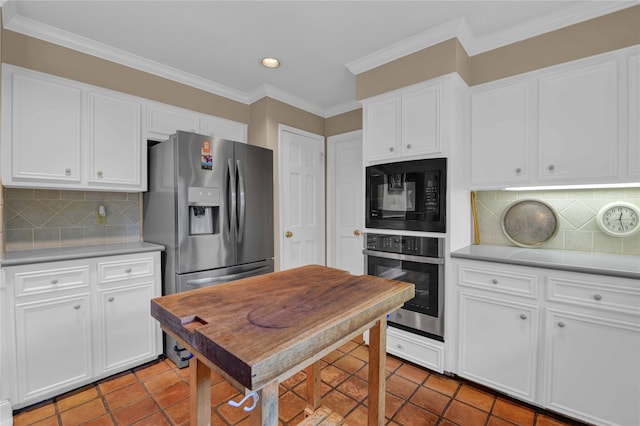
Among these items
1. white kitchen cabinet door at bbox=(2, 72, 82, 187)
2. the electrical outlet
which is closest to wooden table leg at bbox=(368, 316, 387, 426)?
white kitchen cabinet door at bbox=(2, 72, 82, 187)

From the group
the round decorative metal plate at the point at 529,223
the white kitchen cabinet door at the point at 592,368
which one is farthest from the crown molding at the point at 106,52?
the white kitchen cabinet door at the point at 592,368

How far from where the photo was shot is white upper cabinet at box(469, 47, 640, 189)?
1.75m

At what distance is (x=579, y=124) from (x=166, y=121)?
3.28m

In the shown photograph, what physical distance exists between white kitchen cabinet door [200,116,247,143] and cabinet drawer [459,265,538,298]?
2.63 meters

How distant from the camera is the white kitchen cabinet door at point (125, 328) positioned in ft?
6.89

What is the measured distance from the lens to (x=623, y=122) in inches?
68.9

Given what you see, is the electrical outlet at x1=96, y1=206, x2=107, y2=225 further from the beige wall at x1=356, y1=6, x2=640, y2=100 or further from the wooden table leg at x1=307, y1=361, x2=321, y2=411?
the beige wall at x1=356, y1=6, x2=640, y2=100

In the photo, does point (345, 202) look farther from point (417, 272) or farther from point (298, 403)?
point (298, 403)

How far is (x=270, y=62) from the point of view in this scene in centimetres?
257

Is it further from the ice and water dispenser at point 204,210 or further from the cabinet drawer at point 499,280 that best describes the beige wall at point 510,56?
the ice and water dispenser at point 204,210

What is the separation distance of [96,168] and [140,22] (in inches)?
45.1

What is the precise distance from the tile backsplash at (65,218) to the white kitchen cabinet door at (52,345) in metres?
0.65

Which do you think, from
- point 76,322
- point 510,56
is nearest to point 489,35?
point 510,56

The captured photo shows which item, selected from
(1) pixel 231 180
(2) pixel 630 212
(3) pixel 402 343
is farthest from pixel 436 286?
(1) pixel 231 180
